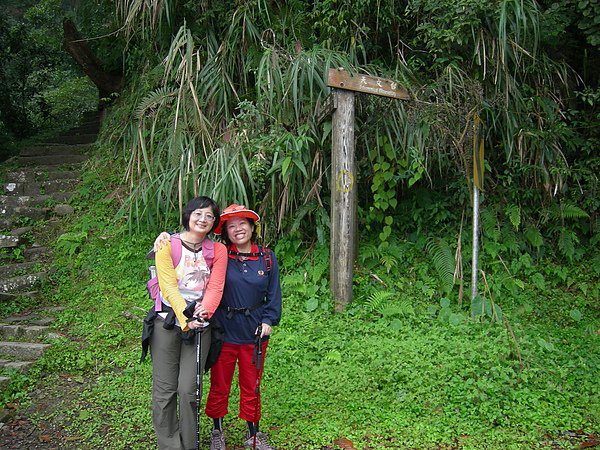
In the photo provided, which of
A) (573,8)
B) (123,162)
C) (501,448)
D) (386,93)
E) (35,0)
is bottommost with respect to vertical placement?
(501,448)

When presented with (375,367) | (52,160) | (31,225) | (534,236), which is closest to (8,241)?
(31,225)

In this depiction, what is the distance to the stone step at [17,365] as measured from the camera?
4.47 metres

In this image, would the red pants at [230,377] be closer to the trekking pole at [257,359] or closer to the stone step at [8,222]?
the trekking pole at [257,359]

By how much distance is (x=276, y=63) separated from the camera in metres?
5.79

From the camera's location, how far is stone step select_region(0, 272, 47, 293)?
5.98 metres

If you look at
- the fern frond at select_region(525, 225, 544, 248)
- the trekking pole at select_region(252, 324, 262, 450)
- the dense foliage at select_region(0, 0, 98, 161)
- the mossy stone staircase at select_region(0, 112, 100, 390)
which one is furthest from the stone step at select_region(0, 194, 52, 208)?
the fern frond at select_region(525, 225, 544, 248)

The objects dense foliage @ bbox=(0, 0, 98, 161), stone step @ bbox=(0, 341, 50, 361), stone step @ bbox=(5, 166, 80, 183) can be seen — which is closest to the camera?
stone step @ bbox=(0, 341, 50, 361)

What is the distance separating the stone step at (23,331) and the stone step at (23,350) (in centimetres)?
23

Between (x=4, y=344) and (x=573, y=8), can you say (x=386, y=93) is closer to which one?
(x=573, y=8)

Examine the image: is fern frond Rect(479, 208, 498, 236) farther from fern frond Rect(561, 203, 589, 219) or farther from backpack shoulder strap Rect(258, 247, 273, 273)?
backpack shoulder strap Rect(258, 247, 273, 273)

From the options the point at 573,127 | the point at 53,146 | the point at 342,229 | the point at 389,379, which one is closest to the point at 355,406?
the point at 389,379

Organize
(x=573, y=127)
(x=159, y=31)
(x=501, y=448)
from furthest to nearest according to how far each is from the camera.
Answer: (x=159, y=31), (x=573, y=127), (x=501, y=448)

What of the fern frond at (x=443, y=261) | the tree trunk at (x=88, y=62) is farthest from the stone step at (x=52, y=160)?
the fern frond at (x=443, y=261)

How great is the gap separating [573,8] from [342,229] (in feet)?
10.3
